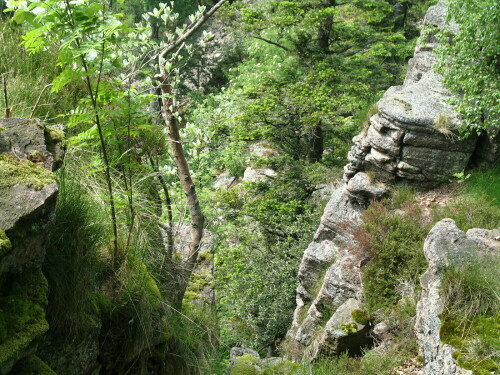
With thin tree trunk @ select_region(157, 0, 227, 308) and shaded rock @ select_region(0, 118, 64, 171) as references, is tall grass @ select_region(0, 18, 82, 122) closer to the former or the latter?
thin tree trunk @ select_region(157, 0, 227, 308)

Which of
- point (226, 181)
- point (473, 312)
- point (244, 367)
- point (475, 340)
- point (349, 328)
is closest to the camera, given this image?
point (475, 340)

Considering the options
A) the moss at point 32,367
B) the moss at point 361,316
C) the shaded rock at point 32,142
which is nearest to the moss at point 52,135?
the shaded rock at point 32,142

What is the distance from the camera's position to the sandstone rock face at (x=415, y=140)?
10984 mm

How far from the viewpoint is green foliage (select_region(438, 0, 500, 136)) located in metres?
8.62

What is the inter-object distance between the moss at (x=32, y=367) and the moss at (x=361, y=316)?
7725 millimetres

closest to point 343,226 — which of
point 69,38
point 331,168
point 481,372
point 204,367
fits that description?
point 331,168

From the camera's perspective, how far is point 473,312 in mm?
5770

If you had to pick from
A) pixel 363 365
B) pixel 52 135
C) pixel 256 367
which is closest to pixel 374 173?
pixel 363 365

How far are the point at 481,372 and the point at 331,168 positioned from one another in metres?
11.6

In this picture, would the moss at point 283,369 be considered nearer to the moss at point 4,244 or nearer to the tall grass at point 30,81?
the tall grass at point 30,81

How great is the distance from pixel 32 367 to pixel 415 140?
10.1 meters

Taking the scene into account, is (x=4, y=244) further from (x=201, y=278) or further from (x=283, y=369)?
(x=283, y=369)

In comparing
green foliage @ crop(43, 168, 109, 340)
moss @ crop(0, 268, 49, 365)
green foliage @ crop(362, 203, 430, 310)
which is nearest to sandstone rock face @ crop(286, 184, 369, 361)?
green foliage @ crop(362, 203, 430, 310)

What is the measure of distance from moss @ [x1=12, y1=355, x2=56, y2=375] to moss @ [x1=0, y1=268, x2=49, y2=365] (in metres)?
0.22
